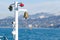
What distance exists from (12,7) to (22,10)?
452 millimetres

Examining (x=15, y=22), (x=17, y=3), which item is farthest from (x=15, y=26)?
(x=17, y=3)

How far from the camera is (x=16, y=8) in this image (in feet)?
31.1

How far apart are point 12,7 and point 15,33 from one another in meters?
0.88

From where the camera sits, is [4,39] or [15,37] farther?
[4,39]

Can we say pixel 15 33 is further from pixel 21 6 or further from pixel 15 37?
pixel 21 6

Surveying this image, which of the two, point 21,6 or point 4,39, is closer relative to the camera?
point 21,6

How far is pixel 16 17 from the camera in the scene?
9383 mm

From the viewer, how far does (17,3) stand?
950cm

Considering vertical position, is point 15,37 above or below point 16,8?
below

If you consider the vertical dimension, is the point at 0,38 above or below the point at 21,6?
below

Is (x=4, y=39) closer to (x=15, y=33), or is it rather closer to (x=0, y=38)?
(x=0, y=38)

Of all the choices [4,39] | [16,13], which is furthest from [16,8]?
[4,39]

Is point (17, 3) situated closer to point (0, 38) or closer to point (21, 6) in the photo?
point (21, 6)

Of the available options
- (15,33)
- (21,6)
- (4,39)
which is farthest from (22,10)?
(4,39)
